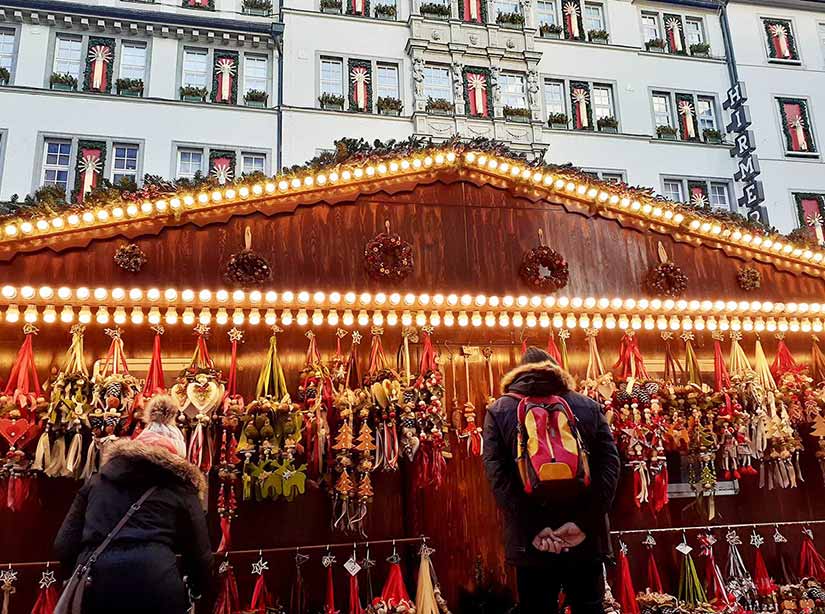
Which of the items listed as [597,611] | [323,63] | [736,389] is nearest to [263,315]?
[597,611]

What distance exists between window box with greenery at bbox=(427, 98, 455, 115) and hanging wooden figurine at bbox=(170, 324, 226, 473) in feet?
47.0

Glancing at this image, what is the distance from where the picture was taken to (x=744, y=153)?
791 inches

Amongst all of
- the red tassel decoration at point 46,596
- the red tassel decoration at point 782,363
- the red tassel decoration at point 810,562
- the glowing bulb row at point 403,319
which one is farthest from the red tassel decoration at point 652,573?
the red tassel decoration at point 46,596

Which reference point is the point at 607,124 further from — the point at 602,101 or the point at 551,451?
the point at 551,451

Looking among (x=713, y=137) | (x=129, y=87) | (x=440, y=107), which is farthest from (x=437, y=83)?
(x=713, y=137)

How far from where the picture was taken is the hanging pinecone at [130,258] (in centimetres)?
553

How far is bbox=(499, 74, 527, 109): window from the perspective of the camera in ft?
62.4

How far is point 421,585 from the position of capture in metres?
5.16

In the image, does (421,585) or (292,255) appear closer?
(421,585)

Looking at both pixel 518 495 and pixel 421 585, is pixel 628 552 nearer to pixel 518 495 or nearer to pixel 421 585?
pixel 421 585

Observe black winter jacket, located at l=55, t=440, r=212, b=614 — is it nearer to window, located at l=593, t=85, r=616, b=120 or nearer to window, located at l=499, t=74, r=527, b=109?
window, located at l=499, t=74, r=527, b=109

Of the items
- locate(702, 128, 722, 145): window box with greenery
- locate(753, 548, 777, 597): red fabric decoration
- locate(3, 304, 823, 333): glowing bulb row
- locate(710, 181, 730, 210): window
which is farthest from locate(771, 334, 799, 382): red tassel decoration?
locate(702, 128, 722, 145): window box with greenery

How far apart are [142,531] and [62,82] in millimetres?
16973

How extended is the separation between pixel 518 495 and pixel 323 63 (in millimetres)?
16981
